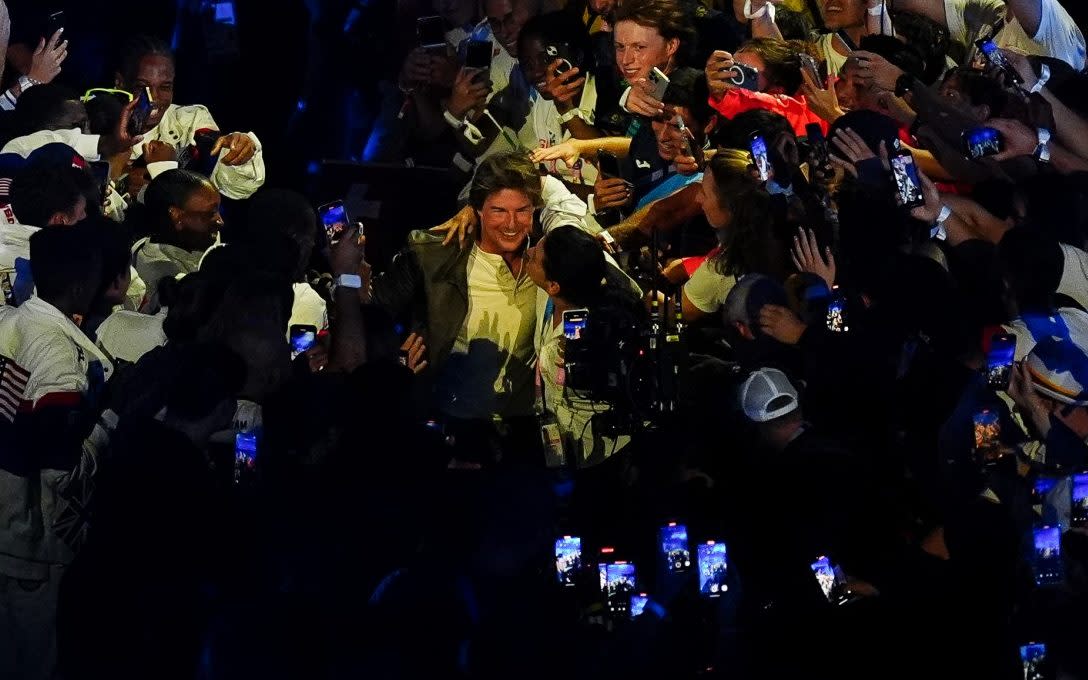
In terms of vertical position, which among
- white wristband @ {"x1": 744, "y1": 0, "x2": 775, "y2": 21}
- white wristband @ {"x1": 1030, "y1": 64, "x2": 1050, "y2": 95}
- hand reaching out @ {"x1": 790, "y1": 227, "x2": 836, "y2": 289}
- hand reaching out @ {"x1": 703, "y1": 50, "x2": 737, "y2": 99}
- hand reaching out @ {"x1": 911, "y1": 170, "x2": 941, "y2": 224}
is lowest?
hand reaching out @ {"x1": 790, "y1": 227, "x2": 836, "y2": 289}

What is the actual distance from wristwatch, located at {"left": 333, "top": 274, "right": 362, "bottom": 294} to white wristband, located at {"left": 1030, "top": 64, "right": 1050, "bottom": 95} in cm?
240

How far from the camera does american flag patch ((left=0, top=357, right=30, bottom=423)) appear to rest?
5.91 m

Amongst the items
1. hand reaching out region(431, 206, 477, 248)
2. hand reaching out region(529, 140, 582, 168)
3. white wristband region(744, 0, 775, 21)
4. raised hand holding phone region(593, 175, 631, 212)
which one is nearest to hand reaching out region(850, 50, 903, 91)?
white wristband region(744, 0, 775, 21)

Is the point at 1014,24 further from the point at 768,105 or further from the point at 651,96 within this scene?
the point at 651,96

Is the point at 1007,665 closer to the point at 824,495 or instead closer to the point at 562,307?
the point at 824,495

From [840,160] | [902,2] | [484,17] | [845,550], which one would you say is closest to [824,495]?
[845,550]

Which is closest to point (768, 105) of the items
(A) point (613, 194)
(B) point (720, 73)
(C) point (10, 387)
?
(B) point (720, 73)

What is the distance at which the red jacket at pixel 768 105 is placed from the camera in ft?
22.7

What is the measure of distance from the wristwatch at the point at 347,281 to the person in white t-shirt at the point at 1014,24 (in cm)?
228

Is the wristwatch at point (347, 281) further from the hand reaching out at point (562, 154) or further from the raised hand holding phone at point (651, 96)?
the raised hand holding phone at point (651, 96)

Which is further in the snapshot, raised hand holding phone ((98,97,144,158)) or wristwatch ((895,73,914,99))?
raised hand holding phone ((98,97,144,158))

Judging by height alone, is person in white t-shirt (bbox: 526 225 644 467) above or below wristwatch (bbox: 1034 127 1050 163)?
below

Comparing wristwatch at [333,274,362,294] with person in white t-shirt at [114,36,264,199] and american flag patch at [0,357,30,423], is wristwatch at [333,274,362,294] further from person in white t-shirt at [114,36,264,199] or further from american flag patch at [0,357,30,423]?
person in white t-shirt at [114,36,264,199]

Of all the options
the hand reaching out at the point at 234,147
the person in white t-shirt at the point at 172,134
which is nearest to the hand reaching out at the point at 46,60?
the person in white t-shirt at the point at 172,134
